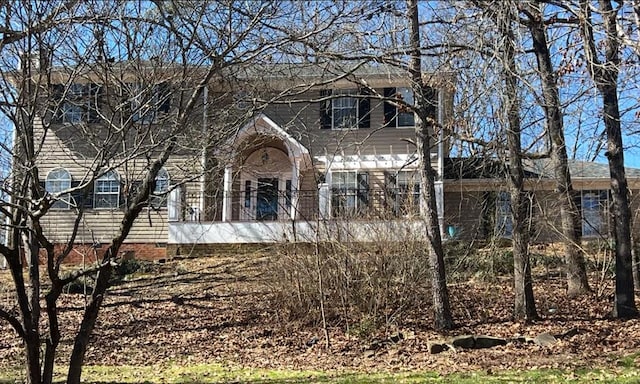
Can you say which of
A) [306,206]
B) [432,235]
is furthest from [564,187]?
[306,206]

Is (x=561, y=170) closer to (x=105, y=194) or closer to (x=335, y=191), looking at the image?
(x=335, y=191)

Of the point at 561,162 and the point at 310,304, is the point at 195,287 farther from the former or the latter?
the point at 561,162

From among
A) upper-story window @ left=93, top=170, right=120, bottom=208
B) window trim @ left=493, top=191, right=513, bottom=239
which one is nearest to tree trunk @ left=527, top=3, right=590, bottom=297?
window trim @ left=493, top=191, right=513, bottom=239

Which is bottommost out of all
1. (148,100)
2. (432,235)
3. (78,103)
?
(432,235)

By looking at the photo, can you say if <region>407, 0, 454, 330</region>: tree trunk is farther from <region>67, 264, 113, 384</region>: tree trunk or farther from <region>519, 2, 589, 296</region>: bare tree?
<region>67, 264, 113, 384</region>: tree trunk

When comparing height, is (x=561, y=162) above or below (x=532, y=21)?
below

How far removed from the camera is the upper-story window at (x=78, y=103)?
652 cm

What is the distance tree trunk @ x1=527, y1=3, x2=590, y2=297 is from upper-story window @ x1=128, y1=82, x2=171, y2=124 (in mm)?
5938

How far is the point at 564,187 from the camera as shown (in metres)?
11.5

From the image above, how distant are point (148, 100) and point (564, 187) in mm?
8262

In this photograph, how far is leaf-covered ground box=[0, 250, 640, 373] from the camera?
8945 mm

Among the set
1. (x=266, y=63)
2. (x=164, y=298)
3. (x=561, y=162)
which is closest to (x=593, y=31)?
(x=561, y=162)

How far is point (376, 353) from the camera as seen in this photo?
973 cm

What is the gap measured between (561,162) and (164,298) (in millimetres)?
8420
